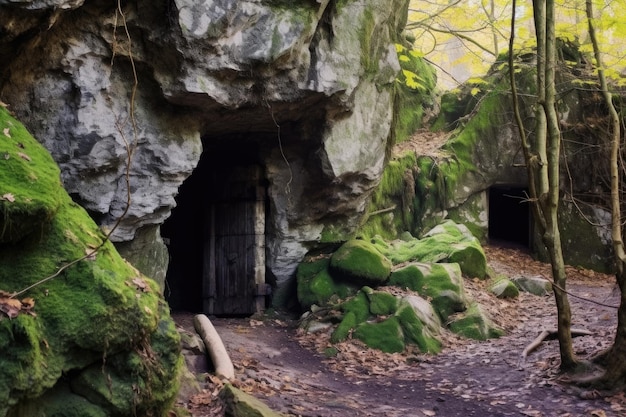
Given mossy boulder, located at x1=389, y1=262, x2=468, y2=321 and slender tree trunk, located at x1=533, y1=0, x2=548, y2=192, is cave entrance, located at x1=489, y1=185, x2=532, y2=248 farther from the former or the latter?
slender tree trunk, located at x1=533, y1=0, x2=548, y2=192

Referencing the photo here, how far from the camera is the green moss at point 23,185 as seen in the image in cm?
362

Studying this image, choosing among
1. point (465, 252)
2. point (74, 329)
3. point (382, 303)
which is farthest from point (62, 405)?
point (465, 252)

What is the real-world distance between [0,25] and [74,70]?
1246mm

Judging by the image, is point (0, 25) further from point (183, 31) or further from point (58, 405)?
point (58, 405)

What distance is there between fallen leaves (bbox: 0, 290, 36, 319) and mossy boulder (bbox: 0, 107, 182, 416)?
Answer: 0.9 inches

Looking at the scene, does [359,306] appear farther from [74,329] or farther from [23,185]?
[23,185]

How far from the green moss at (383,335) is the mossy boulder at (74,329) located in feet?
13.1

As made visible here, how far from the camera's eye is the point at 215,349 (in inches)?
245

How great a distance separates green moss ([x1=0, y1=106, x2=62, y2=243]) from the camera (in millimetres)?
3619

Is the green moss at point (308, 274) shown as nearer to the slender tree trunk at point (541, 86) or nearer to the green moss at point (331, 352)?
the green moss at point (331, 352)

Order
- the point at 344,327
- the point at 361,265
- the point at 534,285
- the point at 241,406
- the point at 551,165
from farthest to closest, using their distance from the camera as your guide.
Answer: the point at 534,285 < the point at 361,265 < the point at 344,327 < the point at 551,165 < the point at 241,406

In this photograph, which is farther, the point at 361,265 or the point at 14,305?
the point at 361,265

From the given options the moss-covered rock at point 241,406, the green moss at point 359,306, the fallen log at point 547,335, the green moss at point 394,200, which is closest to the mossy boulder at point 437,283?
the green moss at point 359,306

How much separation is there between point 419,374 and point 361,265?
2572 mm
